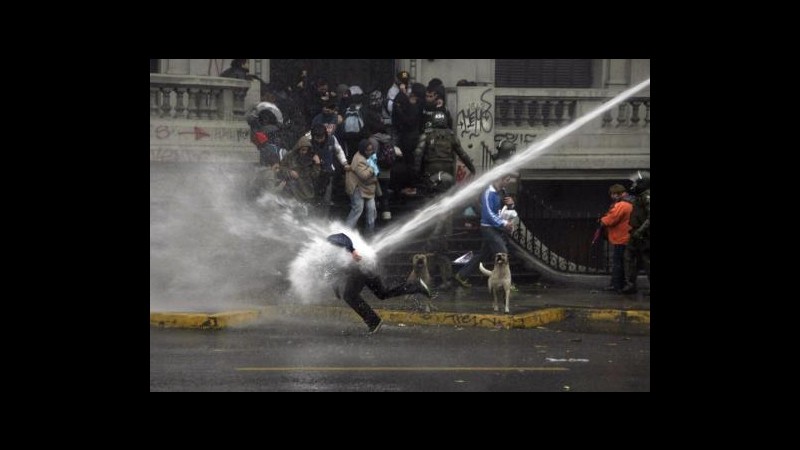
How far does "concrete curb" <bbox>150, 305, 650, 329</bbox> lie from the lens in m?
12.8

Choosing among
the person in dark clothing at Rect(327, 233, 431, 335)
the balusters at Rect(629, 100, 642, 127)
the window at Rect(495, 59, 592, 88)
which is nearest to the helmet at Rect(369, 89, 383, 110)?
the window at Rect(495, 59, 592, 88)

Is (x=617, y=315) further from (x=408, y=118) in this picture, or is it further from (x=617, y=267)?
(x=408, y=118)

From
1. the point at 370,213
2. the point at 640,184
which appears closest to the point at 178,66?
the point at 370,213

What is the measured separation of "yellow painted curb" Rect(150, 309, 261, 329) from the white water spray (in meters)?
1.96

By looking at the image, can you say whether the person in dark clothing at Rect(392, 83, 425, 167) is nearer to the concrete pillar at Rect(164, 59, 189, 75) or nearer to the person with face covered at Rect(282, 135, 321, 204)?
the person with face covered at Rect(282, 135, 321, 204)

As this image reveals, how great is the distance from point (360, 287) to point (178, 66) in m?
8.67

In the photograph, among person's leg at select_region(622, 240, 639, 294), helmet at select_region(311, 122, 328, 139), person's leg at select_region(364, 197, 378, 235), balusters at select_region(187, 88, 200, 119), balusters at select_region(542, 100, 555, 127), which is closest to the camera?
person's leg at select_region(622, 240, 639, 294)

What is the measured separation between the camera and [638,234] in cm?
1533

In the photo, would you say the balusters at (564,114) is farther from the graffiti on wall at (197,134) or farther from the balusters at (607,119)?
the graffiti on wall at (197,134)

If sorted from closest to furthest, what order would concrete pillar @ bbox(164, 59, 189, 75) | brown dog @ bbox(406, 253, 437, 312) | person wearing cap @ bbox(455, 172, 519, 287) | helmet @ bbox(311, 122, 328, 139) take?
1. brown dog @ bbox(406, 253, 437, 312)
2. person wearing cap @ bbox(455, 172, 519, 287)
3. helmet @ bbox(311, 122, 328, 139)
4. concrete pillar @ bbox(164, 59, 189, 75)

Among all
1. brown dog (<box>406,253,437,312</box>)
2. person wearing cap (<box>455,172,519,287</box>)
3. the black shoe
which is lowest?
the black shoe

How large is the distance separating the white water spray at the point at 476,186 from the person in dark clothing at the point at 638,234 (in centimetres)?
188

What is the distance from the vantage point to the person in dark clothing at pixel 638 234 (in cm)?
1535

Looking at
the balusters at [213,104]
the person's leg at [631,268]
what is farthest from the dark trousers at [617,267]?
the balusters at [213,104]
